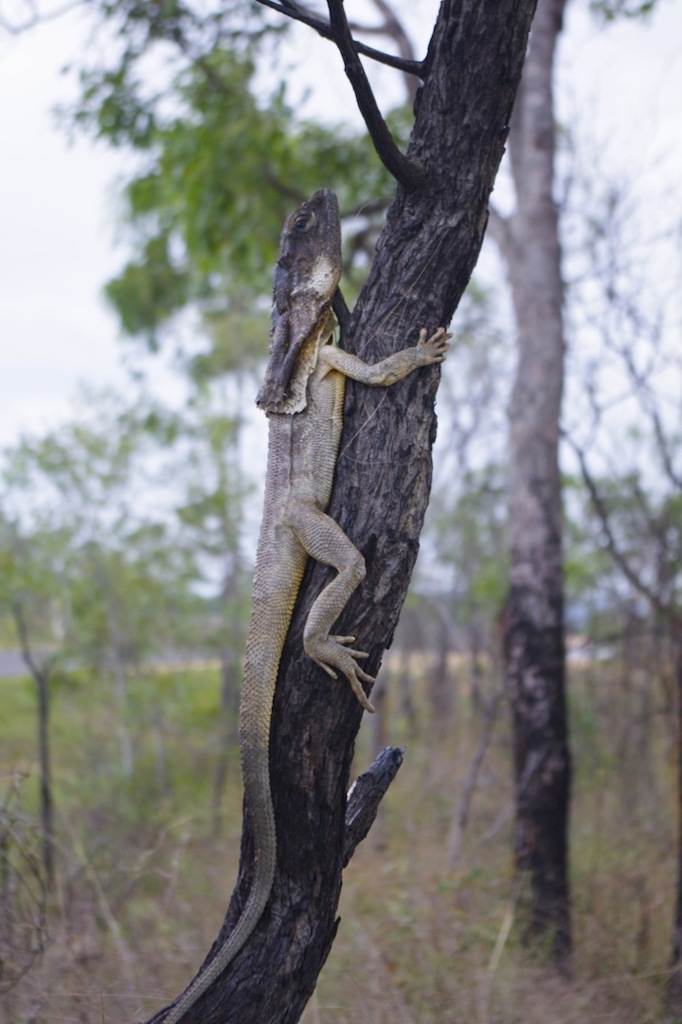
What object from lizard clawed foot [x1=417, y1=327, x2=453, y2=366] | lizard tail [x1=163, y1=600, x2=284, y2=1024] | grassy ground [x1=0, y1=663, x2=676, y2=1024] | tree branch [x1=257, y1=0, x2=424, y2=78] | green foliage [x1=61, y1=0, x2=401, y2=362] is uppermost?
green foliage [x1=61, y1=0, x2=401, y2=362]

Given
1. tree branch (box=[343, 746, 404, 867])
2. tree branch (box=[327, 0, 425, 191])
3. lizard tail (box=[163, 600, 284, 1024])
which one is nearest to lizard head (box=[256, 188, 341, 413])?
tree branch (box=[327, 0, 425, 191])

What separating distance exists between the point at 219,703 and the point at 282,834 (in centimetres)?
1101

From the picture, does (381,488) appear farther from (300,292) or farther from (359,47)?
(359,47)

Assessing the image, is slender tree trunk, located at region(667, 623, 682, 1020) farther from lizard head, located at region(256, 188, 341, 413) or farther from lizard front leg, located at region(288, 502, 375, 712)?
lizard head, located at region(256, 188, 341, 413)

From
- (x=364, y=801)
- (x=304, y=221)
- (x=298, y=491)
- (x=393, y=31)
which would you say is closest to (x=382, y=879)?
(x=364, y=801)

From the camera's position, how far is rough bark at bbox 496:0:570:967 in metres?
6.55

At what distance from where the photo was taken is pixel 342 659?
9.12 feet

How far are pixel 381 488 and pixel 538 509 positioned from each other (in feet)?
13.5

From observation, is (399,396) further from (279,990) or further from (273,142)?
(273,142)

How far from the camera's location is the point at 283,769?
9.15 ft

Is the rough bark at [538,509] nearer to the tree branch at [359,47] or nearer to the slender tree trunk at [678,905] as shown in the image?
the slender tree trunk at [678,905]

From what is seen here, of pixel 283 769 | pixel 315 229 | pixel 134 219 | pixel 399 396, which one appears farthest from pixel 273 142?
pixel 283 769

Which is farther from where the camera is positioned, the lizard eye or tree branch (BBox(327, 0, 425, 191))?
the lizard eye

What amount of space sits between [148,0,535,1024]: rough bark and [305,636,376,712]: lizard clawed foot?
43 millimetres
